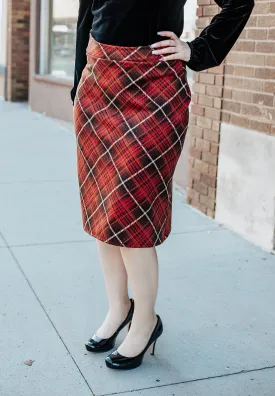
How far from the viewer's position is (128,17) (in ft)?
8.64

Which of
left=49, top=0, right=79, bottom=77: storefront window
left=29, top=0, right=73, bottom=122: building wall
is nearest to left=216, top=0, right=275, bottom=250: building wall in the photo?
left=29, top=0, right=73, bottom=122: building wall

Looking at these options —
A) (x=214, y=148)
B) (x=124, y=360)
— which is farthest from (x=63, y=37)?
(x=124, y=360)

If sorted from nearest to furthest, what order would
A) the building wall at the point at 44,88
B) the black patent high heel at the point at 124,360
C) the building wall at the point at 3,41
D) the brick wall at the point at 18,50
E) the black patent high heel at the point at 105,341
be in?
the black patent high heel at the point at 124,360, the black patent high heel at the point at 105,341, the building wall at the point at 44,88, the brick wall at the point at 18,50, the building wall at the point at 3,41

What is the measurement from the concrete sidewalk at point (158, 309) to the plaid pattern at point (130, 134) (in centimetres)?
60

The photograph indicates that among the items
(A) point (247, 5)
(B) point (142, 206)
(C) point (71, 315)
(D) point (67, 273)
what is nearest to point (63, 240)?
(D) point (67, 273)

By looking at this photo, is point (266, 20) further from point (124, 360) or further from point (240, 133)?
point (124, 360)

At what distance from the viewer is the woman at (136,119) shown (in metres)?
2.66

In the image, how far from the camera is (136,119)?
2676 mm

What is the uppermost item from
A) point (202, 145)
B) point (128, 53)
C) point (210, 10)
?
point (210, 10)

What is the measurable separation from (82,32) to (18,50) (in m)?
10.7

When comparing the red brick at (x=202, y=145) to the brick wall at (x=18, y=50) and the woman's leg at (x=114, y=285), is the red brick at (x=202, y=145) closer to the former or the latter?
the woman's leg at (x=114, y=285)

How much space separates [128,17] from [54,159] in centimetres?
493

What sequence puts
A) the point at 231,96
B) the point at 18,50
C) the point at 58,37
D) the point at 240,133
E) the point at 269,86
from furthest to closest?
the point at 18,50 → the point at 58,37 → the point at 231,96 → the point at 240,133 → the point at 269,86

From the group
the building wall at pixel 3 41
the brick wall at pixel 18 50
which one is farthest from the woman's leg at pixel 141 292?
the building wall at pixel 3 41
